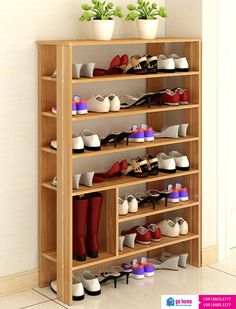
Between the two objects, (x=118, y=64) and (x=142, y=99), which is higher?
(x=118, y=64)

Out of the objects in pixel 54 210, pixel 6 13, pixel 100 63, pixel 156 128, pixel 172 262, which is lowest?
pixel 172 262

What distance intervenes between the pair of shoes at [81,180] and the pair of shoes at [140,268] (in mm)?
565

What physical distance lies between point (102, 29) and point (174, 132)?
724 millimetres

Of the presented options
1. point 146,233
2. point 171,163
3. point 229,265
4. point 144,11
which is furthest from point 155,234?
point 144,11

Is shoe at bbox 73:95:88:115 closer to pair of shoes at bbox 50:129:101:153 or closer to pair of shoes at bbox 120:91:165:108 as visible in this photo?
pair of shoes at bbox 50:129:101:153

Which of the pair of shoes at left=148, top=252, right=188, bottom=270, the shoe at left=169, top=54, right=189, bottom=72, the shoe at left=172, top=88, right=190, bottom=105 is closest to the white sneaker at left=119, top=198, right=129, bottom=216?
the pair of shoes at left=148, top=252, right=188, bottom=270

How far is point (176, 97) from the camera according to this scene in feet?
13.3

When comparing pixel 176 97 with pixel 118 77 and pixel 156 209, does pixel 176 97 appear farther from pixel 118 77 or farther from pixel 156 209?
pixel 156 209

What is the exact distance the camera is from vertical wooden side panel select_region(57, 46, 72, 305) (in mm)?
3592

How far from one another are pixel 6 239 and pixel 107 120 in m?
0.85

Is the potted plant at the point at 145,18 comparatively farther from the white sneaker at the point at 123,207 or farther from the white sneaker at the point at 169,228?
the white sneaker at the point at 169,228

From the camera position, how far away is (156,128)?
4.29 metres

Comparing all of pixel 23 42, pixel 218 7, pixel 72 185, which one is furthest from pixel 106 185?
pixel 218 7

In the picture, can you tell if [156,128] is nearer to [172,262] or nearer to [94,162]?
[94,162]
